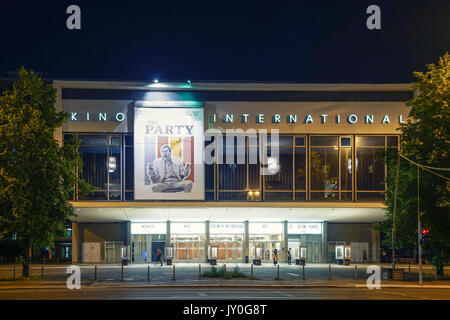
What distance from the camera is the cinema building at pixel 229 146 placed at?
170 feet

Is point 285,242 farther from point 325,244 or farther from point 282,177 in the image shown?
point 282,177

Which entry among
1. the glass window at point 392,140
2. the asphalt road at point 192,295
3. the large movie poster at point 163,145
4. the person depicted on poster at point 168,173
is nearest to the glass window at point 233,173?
the large movie poster at point 163,145

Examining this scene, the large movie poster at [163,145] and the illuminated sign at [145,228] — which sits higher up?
the large movie poster at [163,145]

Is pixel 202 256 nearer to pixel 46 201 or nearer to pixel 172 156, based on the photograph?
pixel 172 156

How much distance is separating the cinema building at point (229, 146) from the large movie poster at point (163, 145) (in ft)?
0.28

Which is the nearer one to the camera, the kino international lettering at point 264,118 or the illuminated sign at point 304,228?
the kino international lettering at point 264,118

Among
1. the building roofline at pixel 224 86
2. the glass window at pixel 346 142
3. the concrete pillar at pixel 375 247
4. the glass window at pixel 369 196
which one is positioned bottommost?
the concrete pillar at pixel 375 247

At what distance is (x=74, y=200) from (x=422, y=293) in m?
31.8

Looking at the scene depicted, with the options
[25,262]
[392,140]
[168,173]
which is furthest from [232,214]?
[25,262]

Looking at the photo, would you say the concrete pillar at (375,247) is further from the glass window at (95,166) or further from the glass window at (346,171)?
the glass window at (95,166)

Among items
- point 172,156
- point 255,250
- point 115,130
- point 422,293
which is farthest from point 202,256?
point 422,293

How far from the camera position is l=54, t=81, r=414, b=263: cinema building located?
170ft

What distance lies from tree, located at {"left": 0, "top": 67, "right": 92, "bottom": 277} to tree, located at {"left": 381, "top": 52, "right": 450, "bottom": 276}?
71.1 feet

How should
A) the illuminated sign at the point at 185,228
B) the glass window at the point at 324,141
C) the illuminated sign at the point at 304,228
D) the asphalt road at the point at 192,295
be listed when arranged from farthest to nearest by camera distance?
the illuminated sign at the point at 304,228 → the illuminated sign at the point at 185,228 → the glass window at the point at 324,141 → the asphalt road at the point at 192,295
